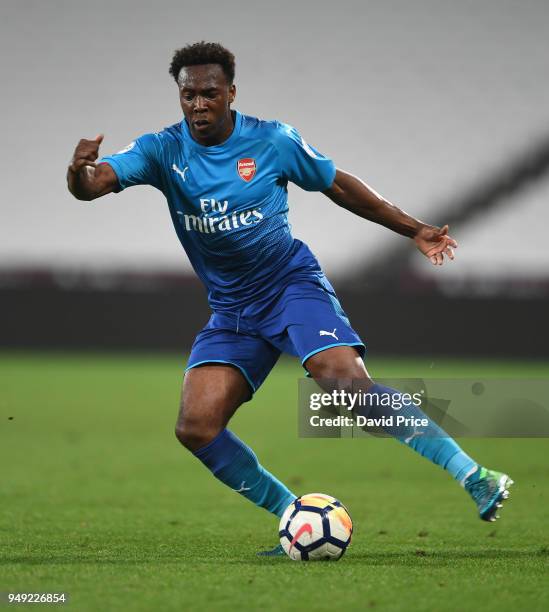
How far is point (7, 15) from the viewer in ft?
76.4

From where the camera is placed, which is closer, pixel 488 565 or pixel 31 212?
pixel 488 565

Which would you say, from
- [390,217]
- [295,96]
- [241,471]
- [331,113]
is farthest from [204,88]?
[331,113]

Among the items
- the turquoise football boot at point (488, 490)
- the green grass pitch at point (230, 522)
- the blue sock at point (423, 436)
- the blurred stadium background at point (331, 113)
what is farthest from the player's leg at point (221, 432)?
the blurred stadium background at point (331, 113)

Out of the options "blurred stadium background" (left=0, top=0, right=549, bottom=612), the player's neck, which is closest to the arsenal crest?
the player's neck

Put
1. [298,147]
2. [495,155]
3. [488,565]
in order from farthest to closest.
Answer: [495,155] < [298,147] < [488,565]

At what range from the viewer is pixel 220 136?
5066 mm

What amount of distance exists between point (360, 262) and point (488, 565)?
19.0m

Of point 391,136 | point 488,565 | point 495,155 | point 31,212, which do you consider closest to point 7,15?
point 31,212

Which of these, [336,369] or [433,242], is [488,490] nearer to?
[336,369]

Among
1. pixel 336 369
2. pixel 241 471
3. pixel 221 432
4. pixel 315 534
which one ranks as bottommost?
pixel 315 534

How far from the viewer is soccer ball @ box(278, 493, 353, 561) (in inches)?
179

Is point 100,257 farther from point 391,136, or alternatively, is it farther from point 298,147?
point 298,147

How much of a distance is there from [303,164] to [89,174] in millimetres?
1017

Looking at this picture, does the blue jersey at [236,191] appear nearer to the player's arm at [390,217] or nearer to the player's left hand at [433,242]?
the player's arm at [390,217]
